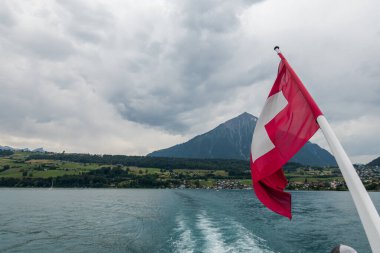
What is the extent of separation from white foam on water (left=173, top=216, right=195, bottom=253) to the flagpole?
3017cm

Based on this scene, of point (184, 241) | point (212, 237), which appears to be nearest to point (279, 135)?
point (184, 241)

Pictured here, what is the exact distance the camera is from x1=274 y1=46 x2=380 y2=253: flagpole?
4660mm

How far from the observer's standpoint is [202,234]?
42.2m

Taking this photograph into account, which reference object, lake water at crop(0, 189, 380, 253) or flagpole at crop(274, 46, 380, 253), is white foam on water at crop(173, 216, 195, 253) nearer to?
lake water at crop(0, 189, 380, 253)

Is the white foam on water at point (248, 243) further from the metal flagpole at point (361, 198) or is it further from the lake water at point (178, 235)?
the metal flagpole at point (361, 198)

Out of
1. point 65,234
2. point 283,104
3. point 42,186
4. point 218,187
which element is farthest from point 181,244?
point 42,186

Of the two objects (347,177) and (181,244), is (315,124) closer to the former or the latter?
(347,177)

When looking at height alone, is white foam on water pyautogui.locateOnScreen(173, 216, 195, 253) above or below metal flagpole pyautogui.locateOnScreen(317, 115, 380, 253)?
below

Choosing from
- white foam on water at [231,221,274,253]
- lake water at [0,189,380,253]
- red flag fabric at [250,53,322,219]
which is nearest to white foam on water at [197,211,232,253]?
lake water at [0,189,380,253]

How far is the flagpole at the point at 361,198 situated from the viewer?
4660 millimetres

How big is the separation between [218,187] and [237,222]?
144 m

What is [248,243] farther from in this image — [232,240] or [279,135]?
[279,135]

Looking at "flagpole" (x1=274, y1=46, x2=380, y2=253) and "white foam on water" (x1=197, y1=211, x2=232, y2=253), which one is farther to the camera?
"white foam on water" (x1=197, y1=211, x2=232, y2=253)

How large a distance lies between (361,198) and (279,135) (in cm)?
259
